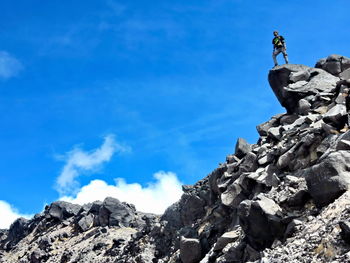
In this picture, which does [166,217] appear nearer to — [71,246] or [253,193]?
[253,193]

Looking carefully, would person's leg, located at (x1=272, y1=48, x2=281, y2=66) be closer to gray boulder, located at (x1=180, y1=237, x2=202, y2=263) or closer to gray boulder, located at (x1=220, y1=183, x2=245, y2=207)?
gray boulder, located at (x1=220, y1=183, x2=245, y2=207)

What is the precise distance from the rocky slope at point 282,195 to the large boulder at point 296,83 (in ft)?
0.34

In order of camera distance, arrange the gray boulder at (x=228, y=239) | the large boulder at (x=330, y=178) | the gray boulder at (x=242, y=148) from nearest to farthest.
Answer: the large boulder at (x=330, y=178) → the gray boulder at (x=228, y=239) → the gray boulder at (x=242, y=148)

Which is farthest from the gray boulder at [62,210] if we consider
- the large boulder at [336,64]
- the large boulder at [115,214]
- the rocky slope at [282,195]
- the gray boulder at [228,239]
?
the gray boulder at [228,239]

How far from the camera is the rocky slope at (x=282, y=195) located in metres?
20.0

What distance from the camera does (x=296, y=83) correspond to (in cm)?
3947

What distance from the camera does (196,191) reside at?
41.8m

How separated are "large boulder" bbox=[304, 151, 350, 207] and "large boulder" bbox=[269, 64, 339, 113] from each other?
15253 millimetres

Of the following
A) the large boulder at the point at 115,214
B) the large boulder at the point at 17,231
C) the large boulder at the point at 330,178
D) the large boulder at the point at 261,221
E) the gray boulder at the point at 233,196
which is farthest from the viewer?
the large boulder at the point at 17,231

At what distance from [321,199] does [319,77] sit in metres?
21.2

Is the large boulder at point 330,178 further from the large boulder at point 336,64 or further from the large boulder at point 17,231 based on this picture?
the large boulder at point 17,231

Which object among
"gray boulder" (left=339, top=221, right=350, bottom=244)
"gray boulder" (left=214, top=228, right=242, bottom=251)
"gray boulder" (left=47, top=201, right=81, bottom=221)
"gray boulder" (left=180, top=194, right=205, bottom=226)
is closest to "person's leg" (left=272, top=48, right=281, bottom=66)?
"gray boulder" (left=180, top=194, right=205, bottom=226)

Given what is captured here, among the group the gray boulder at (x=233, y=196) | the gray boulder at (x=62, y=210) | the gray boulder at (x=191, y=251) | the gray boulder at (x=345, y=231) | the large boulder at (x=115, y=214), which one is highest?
the gray boulder at (x=62, y=210)

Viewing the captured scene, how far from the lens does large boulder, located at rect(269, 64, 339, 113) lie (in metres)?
37.1
